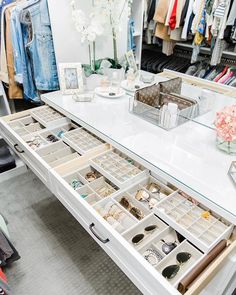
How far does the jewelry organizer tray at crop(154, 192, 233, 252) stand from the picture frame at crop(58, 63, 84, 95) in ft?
3.27

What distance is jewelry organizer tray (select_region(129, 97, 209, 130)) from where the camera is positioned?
3.75 feet

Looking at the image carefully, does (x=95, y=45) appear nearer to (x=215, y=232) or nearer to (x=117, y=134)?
(x=117, y=134)

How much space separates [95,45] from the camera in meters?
1.67

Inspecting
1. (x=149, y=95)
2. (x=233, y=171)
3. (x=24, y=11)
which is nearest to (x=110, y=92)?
(x=149, y=95)

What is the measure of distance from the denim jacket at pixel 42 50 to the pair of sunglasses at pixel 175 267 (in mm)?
1387

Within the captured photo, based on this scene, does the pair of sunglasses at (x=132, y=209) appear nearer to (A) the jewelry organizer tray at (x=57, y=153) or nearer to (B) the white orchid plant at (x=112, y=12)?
(A) the jewelry organizer tray at (x=57, y=153)

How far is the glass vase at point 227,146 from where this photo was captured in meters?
0.95

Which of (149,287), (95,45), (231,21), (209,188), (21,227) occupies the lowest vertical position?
(21,227)

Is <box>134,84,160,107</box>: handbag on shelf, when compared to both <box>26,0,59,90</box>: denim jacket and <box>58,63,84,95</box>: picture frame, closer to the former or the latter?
<box>58,63,84,95</box>: picture frame

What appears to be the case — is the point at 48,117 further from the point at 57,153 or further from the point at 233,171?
the point at 233,171

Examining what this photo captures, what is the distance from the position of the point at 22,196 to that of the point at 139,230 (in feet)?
4.18

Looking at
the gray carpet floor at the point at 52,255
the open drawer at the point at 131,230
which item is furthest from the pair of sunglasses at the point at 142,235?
the gray carpet floor at the point at 52,255

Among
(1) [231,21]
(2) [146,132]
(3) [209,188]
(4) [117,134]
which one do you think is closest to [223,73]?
(1) [231,21]

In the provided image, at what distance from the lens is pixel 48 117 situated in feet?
4.74
